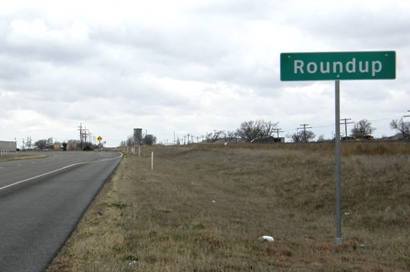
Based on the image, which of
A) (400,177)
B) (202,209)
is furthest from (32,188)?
(400,177)

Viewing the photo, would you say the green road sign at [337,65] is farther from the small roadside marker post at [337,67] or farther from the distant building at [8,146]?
the distant building at [8,146]

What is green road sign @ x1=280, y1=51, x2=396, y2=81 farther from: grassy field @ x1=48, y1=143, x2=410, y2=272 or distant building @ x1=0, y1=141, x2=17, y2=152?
distant building @ x1=0, y1=141, x2=17, y2=152

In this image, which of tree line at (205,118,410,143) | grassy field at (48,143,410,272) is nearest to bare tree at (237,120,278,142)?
tree line at (205,118,410,143)

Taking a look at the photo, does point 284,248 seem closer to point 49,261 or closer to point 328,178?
point 49,261

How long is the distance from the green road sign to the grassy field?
261 cm

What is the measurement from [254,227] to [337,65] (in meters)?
4.38

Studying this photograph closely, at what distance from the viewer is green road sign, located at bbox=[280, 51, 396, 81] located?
818cm

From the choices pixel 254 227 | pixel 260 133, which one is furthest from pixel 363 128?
pixel 254 227

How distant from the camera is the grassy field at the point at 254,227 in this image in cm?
719

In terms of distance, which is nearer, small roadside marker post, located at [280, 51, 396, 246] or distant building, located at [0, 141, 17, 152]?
small roadside marker post, located at [280, 51, 396, 246]

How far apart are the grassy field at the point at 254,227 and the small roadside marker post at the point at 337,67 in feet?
4.97

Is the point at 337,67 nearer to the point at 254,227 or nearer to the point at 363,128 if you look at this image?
the point at 254,227

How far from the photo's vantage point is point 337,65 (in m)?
8.29

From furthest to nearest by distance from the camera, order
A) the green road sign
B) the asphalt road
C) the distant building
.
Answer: the distant building
the green road sign
the asphalt road
